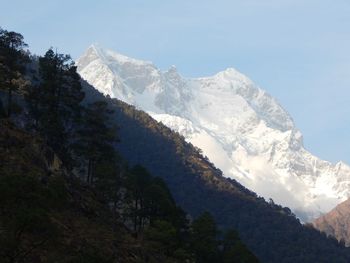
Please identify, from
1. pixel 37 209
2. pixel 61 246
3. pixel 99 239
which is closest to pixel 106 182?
pixel 99 239

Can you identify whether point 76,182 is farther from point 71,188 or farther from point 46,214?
point 46,214

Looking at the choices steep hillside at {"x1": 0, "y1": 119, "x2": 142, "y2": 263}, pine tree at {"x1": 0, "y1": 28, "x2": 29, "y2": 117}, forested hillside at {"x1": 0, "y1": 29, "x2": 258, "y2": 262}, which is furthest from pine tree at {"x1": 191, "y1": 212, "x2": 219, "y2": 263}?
pine tree at {"x1": 0, "y1": 28, "x2": 29, "y2": 117}

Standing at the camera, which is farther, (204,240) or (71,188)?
(204,240)

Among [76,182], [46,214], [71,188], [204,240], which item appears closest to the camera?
[46,214]

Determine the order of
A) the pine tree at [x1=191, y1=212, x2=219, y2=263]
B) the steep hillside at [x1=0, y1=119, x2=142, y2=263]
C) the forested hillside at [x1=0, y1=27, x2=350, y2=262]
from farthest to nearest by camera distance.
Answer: the pine tree at [x1=191, y1=212, x2=219, y2=263]
the forested hillside at [x1=0, y1=27, x2=350, y2=262]
the steep hillside at [x1=0, y1=119, x2=142, y2=263]

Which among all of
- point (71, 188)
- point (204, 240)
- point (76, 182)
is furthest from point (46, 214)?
point (204, 240)

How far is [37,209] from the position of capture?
27.7 m

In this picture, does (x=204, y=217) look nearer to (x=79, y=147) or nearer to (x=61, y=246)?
(x=79, y=147)

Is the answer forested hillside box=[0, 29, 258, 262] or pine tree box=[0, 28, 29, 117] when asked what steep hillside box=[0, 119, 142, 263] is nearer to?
forested hillside box=[0, 29, 258, 262]

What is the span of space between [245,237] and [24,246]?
161m

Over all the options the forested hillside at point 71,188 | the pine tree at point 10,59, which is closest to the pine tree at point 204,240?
the forested hillside at point 71,188

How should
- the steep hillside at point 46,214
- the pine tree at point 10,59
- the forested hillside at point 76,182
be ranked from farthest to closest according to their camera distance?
the pine tree at point 10,59, the forested hillside at point 76,182, the steep hillside at point 46,214

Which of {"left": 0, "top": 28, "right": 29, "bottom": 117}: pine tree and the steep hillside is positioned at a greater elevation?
{"left": 0, "top": 28, "right": 29, "bottom": 117}: pine tree

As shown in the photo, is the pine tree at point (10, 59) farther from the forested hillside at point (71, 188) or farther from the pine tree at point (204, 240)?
the pine tree at point (204, 240)
